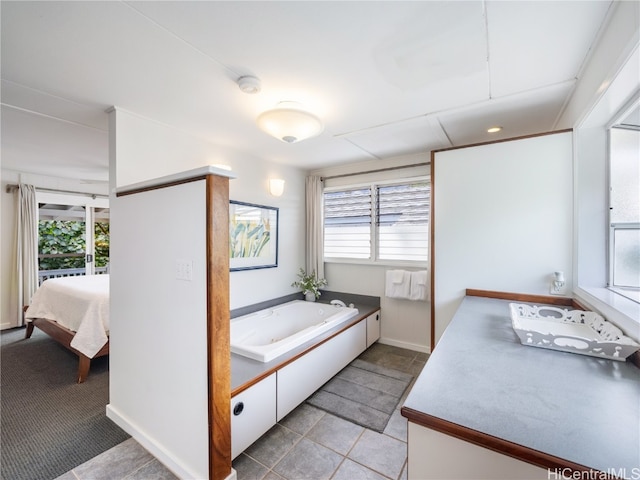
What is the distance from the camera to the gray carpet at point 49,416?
1.73m

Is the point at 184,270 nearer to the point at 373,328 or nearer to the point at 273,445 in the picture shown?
the point at 273,445

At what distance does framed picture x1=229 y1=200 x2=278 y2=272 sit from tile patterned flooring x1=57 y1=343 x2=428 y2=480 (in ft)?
5.38

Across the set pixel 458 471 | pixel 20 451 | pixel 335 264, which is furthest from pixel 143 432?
pixel 335 264

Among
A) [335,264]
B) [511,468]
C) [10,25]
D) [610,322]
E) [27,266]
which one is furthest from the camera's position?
[27,266]

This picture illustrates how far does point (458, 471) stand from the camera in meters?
0.79

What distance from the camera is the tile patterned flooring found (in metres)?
1.63

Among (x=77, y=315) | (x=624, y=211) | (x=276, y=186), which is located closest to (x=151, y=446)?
(x=77, y=315)

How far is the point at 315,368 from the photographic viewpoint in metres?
2.41

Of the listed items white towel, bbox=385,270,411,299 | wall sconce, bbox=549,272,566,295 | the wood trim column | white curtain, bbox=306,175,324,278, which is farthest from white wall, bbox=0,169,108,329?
wall sconce, bbox=549,272,566,295

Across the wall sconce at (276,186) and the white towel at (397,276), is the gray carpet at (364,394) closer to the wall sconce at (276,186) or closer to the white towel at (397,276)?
the white towel at (397,276)

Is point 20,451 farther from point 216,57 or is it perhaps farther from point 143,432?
point 216,57

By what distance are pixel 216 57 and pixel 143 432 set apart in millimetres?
2341

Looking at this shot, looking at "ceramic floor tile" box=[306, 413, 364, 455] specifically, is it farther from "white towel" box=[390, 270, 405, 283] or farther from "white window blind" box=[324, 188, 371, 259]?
"white window blind" box=[324, 188, 371, 259]

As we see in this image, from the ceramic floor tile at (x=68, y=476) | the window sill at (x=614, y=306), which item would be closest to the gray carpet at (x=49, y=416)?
the ceramic floor tile at (x=68, y=476)
